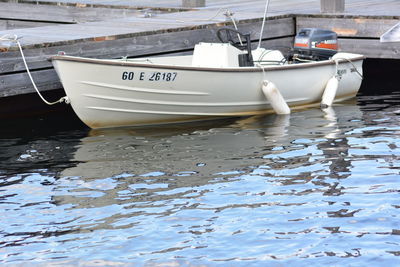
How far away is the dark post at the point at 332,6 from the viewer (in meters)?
14.5

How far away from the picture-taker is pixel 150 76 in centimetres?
1132

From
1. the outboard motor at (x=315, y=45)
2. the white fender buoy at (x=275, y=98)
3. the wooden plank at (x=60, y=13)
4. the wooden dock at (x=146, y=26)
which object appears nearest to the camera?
the wooden dock at (x=146, y=26)

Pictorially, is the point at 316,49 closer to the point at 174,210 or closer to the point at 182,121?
the point at 182,121

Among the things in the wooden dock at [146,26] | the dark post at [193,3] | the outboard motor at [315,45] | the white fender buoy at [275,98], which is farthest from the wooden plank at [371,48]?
the dark post at [193,3]

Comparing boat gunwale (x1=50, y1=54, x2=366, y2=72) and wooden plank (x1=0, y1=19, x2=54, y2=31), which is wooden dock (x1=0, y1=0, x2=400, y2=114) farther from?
boat gunwale (x1=50, y1=54, x2=366, y2=72)

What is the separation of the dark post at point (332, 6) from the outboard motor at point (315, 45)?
1504mm

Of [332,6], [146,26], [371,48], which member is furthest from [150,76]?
[332,6]

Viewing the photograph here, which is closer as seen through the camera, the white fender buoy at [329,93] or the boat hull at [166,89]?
the boat hull at [166,89]

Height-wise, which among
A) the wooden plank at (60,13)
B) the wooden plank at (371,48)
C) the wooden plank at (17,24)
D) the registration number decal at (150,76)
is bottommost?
the wooden plank at (371,48)

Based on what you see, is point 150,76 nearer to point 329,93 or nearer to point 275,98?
point 275,98

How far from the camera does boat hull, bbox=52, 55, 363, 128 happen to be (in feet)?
36.6

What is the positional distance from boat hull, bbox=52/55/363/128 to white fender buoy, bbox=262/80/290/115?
0.09 m

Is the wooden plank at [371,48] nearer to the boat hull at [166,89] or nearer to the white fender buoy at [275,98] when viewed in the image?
Answer: the boat hull at [166,89]

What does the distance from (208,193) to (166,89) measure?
3071 mm
